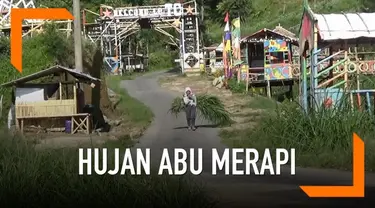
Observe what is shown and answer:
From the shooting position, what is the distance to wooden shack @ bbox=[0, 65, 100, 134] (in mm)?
20047

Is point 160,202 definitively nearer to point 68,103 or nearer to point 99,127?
point 68,103

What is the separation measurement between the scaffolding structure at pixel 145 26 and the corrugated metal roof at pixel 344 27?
1040 inches

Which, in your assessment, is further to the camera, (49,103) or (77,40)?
(77,40)

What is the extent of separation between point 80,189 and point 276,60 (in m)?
27.1

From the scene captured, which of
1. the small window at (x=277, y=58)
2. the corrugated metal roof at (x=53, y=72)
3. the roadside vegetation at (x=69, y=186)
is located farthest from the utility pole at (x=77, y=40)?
the small window at (x=277, y=58)

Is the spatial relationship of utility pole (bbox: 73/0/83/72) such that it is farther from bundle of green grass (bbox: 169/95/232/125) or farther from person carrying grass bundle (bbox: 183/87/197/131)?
person carrying grass bundle (bbox: 183/87/197/131)

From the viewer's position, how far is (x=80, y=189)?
8211mm

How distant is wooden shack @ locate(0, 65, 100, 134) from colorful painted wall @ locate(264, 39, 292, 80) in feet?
42.2

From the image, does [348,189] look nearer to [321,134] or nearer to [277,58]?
[321,134]

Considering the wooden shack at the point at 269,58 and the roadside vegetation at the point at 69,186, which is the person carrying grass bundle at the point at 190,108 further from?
the wooden shack at the point at 269,58

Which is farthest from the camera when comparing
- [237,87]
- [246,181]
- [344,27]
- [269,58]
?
[269,58]

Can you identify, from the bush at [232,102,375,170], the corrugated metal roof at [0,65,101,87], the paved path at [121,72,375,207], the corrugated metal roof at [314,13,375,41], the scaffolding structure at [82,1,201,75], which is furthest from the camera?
the scaffolding structure at [82,1,201,75]

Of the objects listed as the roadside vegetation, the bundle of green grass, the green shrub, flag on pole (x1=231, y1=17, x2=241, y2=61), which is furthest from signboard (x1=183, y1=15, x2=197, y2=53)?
the roadside vegetation

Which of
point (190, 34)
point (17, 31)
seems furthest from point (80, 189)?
point (190, 34)
